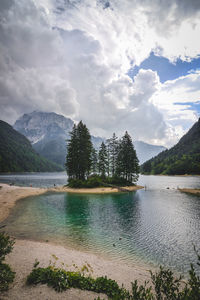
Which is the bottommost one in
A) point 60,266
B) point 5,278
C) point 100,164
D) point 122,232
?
point 122,232

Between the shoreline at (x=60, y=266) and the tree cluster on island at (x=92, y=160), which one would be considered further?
the tree cluster on island at (x=92, y=160)

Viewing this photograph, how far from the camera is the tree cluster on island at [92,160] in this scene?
53.9 m

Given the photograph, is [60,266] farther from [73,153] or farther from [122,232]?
[73,153]

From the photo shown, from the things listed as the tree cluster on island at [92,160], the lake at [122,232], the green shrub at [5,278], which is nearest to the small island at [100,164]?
the tree cluster on island at [92,160]

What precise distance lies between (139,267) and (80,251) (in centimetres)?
479

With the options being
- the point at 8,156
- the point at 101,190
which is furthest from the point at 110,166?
the point at 8,156

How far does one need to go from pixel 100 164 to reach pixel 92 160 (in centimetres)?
469

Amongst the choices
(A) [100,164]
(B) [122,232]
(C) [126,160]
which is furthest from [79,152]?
(B) [122,232]

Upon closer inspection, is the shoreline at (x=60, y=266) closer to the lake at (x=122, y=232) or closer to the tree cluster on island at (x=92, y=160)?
the lake at (x=122, y=232)

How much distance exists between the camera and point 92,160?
2307 inches

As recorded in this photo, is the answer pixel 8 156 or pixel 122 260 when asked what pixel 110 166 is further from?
pixel 8 156

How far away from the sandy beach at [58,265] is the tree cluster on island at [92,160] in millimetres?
39270

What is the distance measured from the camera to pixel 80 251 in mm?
12180

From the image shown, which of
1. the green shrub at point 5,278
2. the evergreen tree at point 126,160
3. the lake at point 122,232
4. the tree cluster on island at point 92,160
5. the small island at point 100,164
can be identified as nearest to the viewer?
the green shrub at point 5,278
